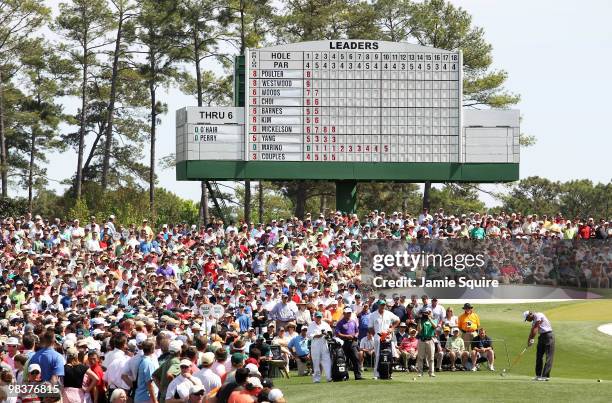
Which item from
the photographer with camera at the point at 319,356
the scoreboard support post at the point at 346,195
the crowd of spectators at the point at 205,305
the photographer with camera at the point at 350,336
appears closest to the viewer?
the crowd of spectators at the point at 205,305

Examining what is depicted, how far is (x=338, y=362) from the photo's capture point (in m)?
28.1

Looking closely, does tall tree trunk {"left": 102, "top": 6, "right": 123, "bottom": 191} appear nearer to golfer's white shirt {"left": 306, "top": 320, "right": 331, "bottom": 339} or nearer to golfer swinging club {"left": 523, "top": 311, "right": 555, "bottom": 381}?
golfer's white shirt {"left": 306, "top": 320, "right": 331, "bottom": 339}

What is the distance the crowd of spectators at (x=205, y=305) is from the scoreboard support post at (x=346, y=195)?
3.98 m

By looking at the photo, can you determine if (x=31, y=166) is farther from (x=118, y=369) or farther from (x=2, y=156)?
(x=118, y=369)

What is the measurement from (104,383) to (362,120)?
1085 inches

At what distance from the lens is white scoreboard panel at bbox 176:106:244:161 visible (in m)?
46.1

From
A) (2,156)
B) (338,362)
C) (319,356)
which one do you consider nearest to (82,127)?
(2,156)

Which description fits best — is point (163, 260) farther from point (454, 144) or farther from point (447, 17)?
point (447, 17)

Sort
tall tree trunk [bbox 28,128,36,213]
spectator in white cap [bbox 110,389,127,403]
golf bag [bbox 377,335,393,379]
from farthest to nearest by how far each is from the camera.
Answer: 1. tall tree trunk [bbox 28,128,36,213]
2. golf bag [bbox 377,335,393,379]
3. spectator in white cap [bbox 110,389,127,403]

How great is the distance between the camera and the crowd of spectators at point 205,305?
19.0 m

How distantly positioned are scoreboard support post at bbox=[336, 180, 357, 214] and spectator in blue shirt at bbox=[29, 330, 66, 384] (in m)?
29.1

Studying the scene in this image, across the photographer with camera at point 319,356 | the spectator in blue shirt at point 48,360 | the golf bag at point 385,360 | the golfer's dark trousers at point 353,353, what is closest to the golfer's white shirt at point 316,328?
the golfer's dark trousers at point 353,353

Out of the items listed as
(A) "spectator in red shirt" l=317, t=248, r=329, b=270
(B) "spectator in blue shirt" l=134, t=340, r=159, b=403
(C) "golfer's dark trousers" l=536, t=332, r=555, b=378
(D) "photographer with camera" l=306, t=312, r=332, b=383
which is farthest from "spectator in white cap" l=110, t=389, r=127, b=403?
(A) "spectator in red shirt" l=317, t=248, r=329, b=270

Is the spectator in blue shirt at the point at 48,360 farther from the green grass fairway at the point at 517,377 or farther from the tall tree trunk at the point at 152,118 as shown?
the tall tree trunk at the point at 152,118
